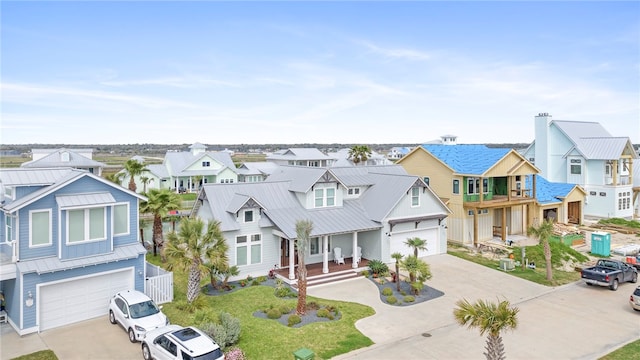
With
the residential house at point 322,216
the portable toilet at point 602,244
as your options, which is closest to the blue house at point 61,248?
the residential house at point 322,216

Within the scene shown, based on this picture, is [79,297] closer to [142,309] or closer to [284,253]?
[142,309]

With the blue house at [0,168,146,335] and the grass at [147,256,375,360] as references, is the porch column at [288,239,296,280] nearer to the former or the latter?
the grass at [147,256,375,360]

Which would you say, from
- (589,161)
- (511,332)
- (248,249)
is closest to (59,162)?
(248,249)

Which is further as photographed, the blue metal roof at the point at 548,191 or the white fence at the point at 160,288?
the blue metal roof at the point at 548,191

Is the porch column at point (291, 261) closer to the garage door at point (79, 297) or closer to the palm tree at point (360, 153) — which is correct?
the garage door at point (79, 297)

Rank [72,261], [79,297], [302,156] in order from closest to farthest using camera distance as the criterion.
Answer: [72,261] < [79,297] < [302,156]
